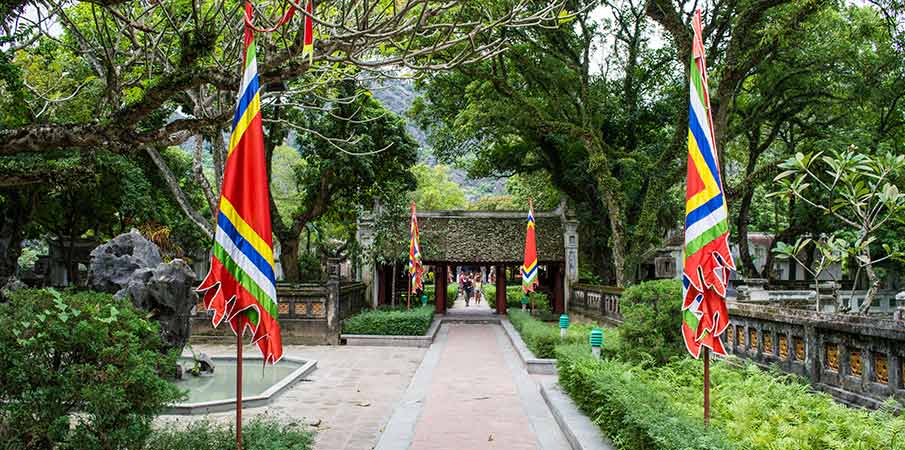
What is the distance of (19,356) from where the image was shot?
525 centimetres

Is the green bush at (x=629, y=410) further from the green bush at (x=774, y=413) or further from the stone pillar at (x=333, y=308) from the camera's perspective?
the stone pillar at (x=333, y=308)

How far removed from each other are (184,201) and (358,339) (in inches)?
247

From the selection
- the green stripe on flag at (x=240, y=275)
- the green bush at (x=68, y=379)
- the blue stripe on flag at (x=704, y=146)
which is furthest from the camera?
the blue stripe on flag at (x=704, y=146)

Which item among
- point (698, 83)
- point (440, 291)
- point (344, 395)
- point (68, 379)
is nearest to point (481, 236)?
point (440, 291)

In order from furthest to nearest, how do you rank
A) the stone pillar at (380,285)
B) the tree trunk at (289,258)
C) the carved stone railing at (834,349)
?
the stone pillar at (380,285), the tree trunk at (289,258), the carved stone railing at (834,349)

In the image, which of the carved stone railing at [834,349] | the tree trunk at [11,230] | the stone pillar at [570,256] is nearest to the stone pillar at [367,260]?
the stone pillar at [570,256]

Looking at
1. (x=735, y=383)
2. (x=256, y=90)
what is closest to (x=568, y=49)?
(x=735, y=383)

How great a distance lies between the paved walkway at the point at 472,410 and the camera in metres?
7.96

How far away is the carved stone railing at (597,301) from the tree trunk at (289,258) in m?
10.0

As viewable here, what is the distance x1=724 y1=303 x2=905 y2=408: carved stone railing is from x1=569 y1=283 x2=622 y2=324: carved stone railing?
794 cm

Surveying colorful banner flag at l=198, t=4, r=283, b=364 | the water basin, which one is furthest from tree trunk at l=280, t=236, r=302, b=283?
colorful banner flag at l=198, t=4, r=283, b=364

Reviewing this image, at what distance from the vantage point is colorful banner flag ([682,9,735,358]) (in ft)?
19.9

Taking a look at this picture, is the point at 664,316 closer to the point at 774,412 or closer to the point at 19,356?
the point at 774,412

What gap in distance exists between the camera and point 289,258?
2395 cm
